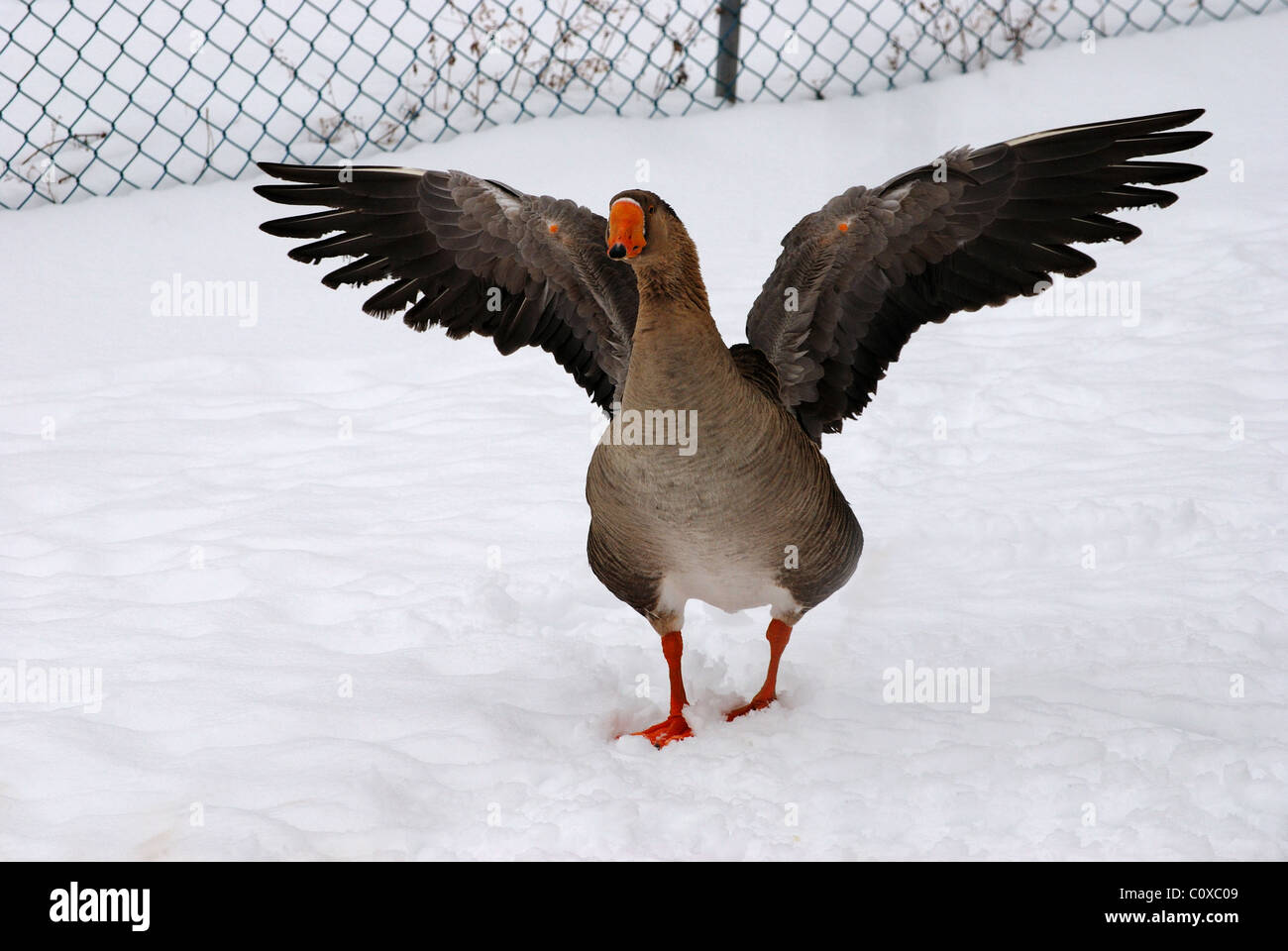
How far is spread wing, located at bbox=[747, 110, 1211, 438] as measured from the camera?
310cm

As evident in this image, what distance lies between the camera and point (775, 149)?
7.57 meters

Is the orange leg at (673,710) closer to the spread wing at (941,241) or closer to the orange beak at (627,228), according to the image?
the spread wing at (941,241)

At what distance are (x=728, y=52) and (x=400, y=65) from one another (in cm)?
214

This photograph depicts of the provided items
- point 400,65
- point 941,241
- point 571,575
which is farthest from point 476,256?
point 400,65

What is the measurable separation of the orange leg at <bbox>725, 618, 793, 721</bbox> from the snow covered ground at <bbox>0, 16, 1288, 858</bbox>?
0.09m

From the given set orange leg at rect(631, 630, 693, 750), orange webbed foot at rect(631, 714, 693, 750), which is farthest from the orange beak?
orange webbed foot at rect(631, 714, 693, 750)

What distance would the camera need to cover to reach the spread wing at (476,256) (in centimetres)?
344

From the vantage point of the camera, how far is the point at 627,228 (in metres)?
2.82

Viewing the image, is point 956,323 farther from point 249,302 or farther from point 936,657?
point 249,302

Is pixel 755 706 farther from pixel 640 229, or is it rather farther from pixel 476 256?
pixel 476 256

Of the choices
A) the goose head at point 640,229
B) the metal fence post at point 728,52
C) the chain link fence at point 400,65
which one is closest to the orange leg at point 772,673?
the goose head at point 640,229

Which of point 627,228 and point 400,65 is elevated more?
point 400,65

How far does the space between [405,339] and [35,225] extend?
7.53ft

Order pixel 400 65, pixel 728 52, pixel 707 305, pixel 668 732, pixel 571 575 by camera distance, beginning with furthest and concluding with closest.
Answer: pixel 400 65 < pixel 728 52 < pixel 571 575 < pixel 668 732 < pixel 707 305
